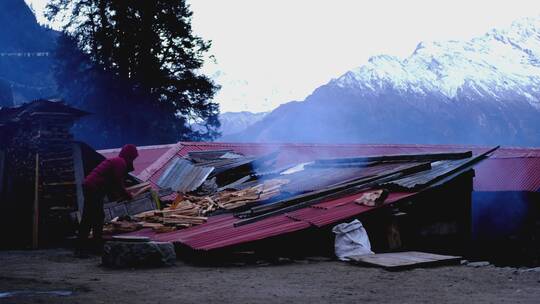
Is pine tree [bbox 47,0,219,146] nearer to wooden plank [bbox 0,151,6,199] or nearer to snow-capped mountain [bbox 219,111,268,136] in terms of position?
wooden plank [bbox 0,151,6,199]

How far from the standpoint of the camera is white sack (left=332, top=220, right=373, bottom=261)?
8094 mm

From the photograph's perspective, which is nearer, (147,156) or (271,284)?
(271,284)

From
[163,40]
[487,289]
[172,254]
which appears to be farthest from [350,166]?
[163,40]

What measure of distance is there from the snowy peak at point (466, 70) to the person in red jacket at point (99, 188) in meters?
52.1

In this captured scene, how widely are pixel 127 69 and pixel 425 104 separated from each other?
36.7 meters

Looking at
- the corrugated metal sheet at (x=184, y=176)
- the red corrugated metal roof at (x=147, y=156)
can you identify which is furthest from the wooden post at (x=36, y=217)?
the red corrugated metal roof at (x=147, y=156)

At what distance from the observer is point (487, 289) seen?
5.85m

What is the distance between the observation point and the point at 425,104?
56.3m

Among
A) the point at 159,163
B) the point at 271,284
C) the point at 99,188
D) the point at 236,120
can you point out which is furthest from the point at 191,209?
the point at 236,120

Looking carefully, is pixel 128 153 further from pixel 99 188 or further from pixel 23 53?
pixel 23 53

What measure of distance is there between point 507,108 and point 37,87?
45.2 meters

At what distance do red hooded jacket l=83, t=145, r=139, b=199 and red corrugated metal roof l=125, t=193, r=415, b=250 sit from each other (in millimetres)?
1150

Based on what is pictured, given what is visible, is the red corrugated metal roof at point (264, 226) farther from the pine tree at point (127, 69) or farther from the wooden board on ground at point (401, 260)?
the pine tree at point (127, 69)

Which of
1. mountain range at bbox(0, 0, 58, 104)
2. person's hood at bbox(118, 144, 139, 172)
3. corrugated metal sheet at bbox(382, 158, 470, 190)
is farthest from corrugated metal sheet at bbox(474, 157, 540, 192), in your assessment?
mountain range at bbox(0, 0, 58, 104)
